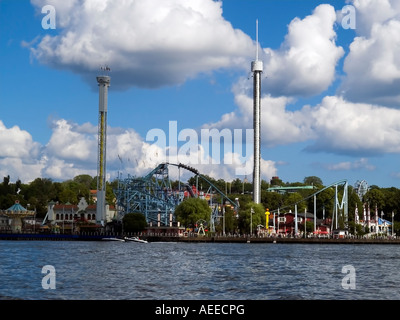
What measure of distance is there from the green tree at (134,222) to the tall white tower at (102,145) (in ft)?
70.9

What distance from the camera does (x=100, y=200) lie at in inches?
7672

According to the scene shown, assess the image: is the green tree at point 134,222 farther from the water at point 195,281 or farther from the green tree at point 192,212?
the water at point 195,281

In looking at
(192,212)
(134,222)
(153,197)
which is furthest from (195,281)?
(153,197)

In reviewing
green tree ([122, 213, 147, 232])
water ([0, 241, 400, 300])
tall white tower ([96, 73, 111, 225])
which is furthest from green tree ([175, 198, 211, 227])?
water ([0, 241, 400, 300])

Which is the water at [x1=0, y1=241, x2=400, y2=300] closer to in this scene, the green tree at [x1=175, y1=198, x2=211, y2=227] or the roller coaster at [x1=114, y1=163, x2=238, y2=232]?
the green tree at [x1=175, y1=198, x2=211, y2=227]

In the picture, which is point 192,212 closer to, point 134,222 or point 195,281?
point 134,222

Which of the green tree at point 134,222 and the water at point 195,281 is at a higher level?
the green tree at point 134,222

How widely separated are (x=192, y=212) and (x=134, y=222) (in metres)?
16.3

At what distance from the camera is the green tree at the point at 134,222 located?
568ft

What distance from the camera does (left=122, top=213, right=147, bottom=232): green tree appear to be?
568 feet

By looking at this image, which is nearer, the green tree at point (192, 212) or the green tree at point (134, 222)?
the green tree at point (192, 212)

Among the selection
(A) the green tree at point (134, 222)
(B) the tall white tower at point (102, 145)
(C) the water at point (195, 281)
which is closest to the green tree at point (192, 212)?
(A) the green tree at point (134, 222)

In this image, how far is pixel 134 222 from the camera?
567 feet
